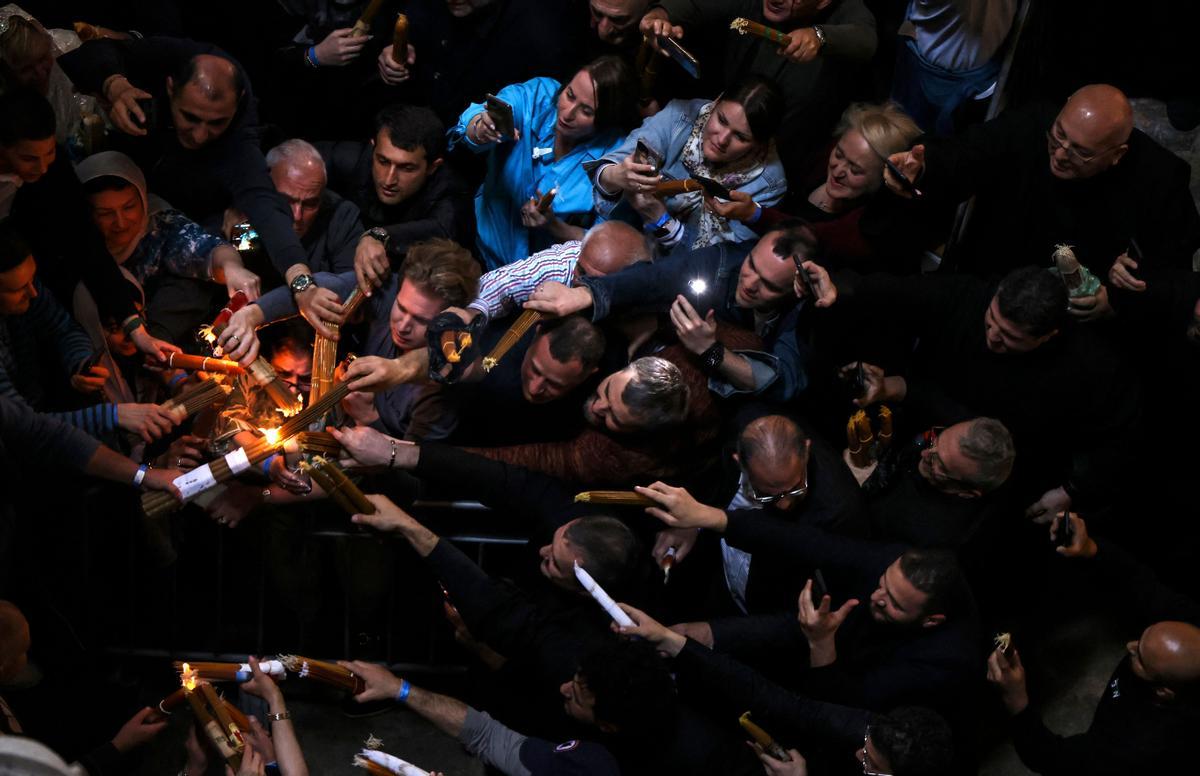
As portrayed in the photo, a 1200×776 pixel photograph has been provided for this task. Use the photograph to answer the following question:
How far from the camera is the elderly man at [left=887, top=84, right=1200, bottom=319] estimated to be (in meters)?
4.51

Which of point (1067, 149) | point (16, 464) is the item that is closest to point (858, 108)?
point (1067, 149)

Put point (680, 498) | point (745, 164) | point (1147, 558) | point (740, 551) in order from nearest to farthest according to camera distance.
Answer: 1. point (680, 498)
2. point (740, 551)
3. point (745, 164)
4. point (1147, 558)

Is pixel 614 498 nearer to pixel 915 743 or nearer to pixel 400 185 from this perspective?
pixel 915 743

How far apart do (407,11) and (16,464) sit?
2706 mm

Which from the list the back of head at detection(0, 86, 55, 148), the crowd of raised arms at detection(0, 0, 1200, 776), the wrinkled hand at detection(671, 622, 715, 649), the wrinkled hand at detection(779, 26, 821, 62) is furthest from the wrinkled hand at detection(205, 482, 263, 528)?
the wrinkled hand at detection(779, 26, 821, 62)

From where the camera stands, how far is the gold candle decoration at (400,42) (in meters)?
4.98

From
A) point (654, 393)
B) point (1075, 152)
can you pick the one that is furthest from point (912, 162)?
point (654, 393)

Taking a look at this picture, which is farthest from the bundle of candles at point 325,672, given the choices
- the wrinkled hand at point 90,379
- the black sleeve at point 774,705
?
the wrinkled hand at point 90,379

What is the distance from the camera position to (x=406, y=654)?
4.91 metres

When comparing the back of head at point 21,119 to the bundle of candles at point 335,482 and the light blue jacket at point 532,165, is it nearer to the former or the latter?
the bundle of candles at point 335,482

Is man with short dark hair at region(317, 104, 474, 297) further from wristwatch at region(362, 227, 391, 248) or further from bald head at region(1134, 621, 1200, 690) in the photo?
bald head at region(1134, 621, 1200, 690)

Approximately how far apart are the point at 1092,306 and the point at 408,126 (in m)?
2.95

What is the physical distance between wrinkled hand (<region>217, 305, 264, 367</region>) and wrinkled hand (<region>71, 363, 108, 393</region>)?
17.5 inches

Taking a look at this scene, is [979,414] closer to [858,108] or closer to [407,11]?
[858,108]
